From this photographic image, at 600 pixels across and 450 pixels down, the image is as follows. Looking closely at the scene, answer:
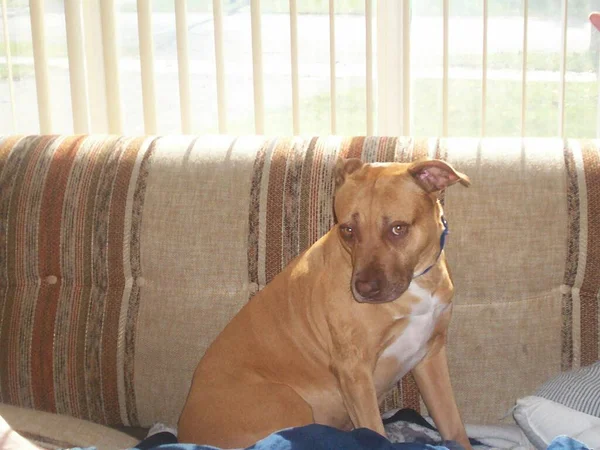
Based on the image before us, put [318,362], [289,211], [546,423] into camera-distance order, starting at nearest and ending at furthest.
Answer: [546,423], [318,362], [289,211]

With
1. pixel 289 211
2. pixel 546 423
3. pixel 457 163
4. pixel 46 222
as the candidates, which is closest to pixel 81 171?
pixel 46 222

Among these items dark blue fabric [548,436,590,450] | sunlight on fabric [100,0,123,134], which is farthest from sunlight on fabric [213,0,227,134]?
dark blue fabric [548,436,590,450]

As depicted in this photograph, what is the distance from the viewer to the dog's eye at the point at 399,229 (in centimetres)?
198

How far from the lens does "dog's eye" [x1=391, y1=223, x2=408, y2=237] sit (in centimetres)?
198

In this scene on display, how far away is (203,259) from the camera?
235cm

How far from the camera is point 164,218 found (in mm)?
2381

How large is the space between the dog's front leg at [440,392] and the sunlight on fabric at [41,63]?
1.90 m

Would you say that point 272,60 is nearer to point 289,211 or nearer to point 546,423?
point 289,211

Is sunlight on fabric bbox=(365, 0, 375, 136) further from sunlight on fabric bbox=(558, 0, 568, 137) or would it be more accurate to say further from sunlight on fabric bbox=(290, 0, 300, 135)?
sunlight on fabric bbox=(558, 0, 568, 137)

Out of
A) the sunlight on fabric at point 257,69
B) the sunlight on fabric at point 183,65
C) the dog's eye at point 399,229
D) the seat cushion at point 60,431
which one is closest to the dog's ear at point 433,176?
the dog's eye at point 399,229

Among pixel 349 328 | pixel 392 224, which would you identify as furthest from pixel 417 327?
pixel 392 224

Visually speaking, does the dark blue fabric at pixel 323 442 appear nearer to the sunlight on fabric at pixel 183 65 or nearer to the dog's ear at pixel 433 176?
the dog's ear at pixel 433 176

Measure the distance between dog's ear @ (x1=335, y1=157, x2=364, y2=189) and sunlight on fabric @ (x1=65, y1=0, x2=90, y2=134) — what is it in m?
1.51

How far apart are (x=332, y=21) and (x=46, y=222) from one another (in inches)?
50.4
